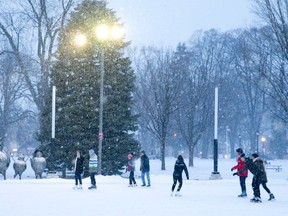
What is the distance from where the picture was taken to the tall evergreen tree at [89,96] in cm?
3500

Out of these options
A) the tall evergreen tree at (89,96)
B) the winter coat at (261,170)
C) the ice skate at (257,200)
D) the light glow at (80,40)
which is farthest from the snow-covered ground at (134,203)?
the light glow at (80,40)

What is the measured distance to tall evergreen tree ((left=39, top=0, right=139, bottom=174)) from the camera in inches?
1378

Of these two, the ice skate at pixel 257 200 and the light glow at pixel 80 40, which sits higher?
the light glow at pixel 80 40

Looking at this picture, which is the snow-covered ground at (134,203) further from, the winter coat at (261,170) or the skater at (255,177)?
the winter coat at (261,170)

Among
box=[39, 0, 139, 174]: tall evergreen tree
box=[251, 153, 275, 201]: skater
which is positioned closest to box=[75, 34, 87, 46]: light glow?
box=[39, 0, 139, 174]: tall evergreen tree

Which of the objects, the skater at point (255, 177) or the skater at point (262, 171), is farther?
the skater at point (262, 171)

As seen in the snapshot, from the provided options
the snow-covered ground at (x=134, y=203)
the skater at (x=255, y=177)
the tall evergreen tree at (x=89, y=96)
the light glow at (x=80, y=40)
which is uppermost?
the light glow at (x=80, y=40)

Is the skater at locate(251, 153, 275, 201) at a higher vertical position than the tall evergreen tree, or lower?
lower

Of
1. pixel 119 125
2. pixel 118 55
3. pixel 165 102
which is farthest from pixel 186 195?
pixel 165 102

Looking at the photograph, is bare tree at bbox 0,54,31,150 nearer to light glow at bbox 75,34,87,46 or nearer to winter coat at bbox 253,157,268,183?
light glow at bbox 75,34,87,46

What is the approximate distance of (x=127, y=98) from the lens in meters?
36.5

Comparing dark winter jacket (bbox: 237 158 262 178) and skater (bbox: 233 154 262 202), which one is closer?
skater (bbox: 233 154 262 202)

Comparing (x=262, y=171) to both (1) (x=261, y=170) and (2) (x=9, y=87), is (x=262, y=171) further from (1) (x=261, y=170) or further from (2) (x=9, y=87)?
(2) (x=9, y=87)

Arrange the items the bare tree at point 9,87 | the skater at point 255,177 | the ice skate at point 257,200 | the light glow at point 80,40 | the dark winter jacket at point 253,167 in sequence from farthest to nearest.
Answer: the bare tree at point 9,87
the light glow at point 80,40
the dark winter jacket at point 253,167
the ice skate at point 257,200
the skater at point 255,177
